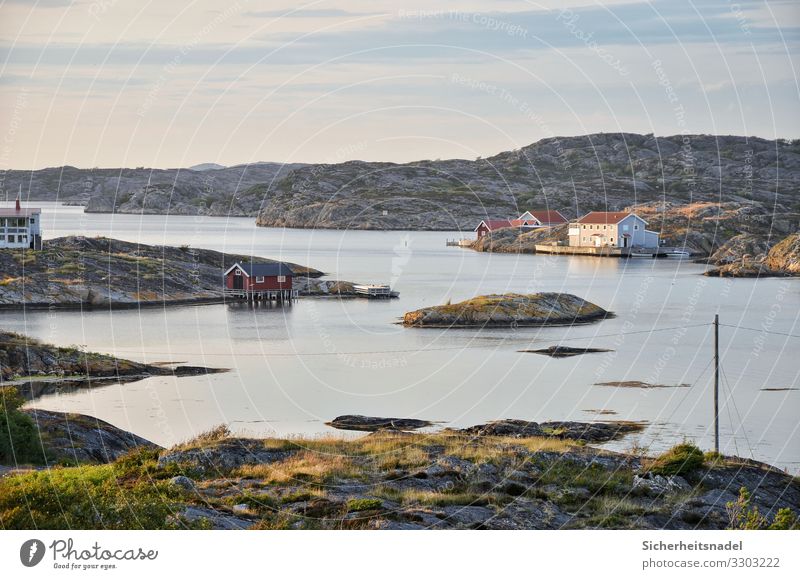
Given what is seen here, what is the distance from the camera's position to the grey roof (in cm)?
9869

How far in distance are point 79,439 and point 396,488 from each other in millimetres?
12928

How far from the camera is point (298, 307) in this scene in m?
94.5

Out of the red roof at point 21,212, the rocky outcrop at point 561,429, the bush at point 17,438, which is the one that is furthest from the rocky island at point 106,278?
the bush at point 17,438

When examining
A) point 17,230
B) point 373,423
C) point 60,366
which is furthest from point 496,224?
point 373,423

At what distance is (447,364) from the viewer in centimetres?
6331

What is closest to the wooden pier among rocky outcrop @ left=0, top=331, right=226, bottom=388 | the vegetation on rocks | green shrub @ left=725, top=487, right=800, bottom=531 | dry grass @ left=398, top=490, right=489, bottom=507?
rocky outcrop @ left=0, top=331, right=226, bottom=388

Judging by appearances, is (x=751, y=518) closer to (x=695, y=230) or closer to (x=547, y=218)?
(x=695, y=230)

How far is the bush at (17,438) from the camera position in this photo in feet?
99.6

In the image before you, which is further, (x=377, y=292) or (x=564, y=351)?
(x=377, y=292)

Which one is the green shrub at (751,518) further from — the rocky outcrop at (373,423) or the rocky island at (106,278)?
the rocky island at (106,278)

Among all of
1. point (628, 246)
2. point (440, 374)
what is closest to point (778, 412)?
point (440, 374)

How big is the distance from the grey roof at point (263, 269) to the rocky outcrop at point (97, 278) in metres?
3.35

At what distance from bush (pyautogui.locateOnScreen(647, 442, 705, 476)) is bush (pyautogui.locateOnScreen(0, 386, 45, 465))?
17019 millimetres
